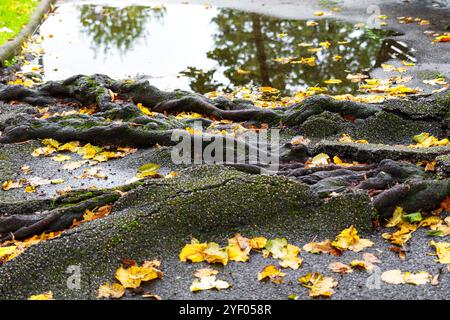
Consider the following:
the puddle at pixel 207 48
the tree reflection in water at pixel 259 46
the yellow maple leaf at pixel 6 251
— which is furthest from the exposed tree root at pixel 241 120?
the tree reflection in water at pixel 259 46

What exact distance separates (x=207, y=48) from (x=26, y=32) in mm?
3710

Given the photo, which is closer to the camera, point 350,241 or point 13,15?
point 350,241

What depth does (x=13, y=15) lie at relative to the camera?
12.9 metres

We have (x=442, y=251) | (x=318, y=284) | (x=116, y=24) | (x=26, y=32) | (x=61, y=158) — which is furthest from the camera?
(x=116, y=24)

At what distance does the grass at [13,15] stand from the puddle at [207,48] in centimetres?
52

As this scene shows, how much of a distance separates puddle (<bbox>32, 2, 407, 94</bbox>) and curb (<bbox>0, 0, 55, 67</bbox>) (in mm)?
261

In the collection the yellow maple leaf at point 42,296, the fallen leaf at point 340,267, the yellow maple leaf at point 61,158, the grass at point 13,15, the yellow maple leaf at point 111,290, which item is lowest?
the yellow maple leaf at point 61,158

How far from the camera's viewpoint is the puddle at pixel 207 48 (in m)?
9.52

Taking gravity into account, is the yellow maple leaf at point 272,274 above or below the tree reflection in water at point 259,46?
below

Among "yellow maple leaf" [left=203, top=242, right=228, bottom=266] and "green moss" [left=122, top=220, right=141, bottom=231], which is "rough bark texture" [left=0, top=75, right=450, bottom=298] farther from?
"yellow maple leaf" [left=203, top=242, right=228, bottom=266]

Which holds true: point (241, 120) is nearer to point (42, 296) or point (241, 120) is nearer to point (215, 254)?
point (215, 254)

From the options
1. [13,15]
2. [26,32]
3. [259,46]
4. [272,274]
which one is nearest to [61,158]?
[272,274]

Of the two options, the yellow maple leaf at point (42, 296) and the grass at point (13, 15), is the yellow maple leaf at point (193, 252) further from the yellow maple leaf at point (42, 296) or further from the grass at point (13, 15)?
the grass at point (13, 15)
